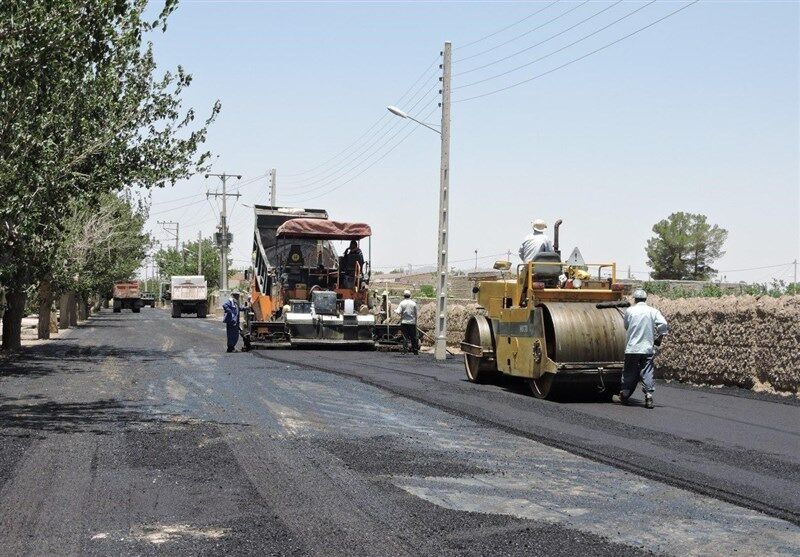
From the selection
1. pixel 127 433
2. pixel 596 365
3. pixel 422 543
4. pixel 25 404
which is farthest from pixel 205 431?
pixel 596 365

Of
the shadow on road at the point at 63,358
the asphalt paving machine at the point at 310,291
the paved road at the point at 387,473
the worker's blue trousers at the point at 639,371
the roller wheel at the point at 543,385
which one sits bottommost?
the paved road at the point at 387,473

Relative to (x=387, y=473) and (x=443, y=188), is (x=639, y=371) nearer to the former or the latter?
(x=387, y=473)

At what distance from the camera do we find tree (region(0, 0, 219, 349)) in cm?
1527

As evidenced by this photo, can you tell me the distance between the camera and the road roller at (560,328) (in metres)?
14.6

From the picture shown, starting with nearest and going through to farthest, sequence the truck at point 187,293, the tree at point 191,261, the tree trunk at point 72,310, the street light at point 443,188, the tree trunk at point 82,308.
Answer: the street light at point 443,188
the tree trunk at point 72,310
the tree trunk at point 82,308
the truck at point 187,293
the tree at point 191,261

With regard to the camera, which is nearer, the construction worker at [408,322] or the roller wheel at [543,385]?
the roller wheel at [543,385]

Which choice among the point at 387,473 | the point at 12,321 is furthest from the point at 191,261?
the point at 387,473

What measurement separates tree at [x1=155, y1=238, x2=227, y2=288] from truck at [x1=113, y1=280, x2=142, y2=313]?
21027 mm

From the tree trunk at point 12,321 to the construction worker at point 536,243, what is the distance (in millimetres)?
16734

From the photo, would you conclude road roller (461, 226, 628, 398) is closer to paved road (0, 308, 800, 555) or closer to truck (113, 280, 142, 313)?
paved road (0, 308, 800, 555)

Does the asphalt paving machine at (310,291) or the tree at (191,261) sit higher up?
the tree at (191,261)

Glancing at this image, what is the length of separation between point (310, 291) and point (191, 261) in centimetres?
9150

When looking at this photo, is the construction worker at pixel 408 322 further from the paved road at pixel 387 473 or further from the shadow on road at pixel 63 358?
the paved road at pixel 387 473

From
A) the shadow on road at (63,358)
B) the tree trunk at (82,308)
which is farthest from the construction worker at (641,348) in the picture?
the tree trunk at (82,308)
